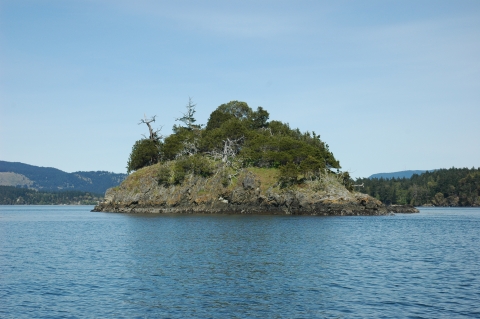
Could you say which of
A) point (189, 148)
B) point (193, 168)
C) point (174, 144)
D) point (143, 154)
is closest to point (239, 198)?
point (193, 168)

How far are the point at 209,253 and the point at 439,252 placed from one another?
2243cm

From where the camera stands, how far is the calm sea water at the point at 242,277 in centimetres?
2522

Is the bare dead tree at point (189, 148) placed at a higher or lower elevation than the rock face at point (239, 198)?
higher

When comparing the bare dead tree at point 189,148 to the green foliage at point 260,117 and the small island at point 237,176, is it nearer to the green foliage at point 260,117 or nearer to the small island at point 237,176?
the small island at point 237,176

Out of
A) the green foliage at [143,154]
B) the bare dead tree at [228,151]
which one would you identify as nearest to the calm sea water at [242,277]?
the bare dead tree at [228,151]

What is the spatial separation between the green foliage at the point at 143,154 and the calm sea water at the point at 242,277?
76.6 metres

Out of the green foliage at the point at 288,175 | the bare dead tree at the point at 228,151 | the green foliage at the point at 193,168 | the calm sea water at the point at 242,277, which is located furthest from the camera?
the bare dead tree at the point at 228,151

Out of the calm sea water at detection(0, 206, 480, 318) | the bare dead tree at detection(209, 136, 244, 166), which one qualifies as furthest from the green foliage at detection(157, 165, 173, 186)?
the calm sea water at detection(0, 206, 480, 318)

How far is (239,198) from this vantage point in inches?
4178

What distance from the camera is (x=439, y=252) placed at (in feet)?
152

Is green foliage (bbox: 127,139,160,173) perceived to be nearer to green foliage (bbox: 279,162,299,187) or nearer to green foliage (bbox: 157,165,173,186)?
green foliage (bbox: 157,165,173,186)

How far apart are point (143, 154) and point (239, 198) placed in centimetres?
3976

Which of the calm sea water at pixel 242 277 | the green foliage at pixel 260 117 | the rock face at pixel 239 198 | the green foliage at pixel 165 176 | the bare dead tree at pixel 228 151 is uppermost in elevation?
the green foliage at pixel 260 117

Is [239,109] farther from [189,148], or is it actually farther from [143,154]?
[143,154]
